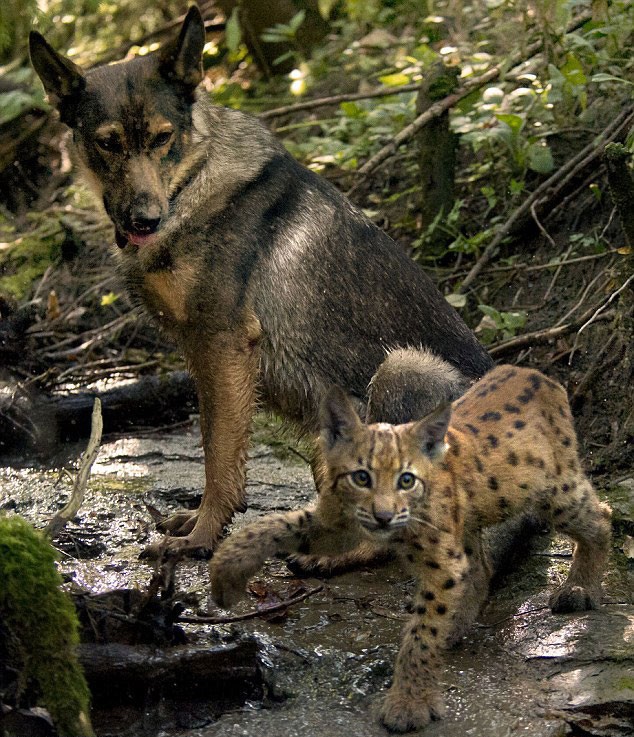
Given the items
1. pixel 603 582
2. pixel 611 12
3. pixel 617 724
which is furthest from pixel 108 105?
pixel 611 12

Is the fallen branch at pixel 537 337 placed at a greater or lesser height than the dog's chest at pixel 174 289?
lesser

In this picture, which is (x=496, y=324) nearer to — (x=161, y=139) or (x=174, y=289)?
(x=174, y=289)

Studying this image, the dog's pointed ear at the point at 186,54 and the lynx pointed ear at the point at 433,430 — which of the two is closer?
the lynx pointed ear at the point at 433,430

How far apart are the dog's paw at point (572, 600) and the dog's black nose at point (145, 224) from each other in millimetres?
2692

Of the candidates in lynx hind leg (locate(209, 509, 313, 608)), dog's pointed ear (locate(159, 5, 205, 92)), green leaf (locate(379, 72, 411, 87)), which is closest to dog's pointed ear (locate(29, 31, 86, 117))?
dog's pointed ear (locate(159, 5, 205, 92))

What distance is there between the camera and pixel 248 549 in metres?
4.10

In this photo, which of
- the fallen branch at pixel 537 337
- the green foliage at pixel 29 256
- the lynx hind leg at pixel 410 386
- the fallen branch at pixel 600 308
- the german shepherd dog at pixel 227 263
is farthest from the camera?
the green foliage at pixel 29 256

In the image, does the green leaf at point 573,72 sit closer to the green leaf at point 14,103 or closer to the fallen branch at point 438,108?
the fallen branch at point 438,108

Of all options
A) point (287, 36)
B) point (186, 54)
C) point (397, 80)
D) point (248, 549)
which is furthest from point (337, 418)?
point (287, 36)

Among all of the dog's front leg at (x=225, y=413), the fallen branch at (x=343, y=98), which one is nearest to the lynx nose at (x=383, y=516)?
the dog's front leg at (x=225, y=413)

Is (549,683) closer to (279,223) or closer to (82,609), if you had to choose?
(82,609)

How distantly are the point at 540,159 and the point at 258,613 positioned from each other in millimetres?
4754

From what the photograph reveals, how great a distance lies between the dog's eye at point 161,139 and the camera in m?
5.48

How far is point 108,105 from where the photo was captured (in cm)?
539
